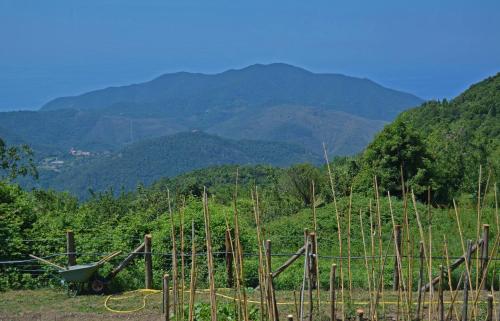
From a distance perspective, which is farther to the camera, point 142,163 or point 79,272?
point 142,163

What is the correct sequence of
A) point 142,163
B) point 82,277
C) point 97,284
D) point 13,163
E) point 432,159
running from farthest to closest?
point 142,163
point 13,163
point 432,159
point 97,284
point 82,277

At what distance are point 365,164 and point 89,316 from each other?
13122 millimetres

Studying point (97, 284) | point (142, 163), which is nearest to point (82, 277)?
point (97, 284)

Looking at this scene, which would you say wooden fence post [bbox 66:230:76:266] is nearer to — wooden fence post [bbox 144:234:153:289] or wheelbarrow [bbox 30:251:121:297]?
wheelbarrow [bbox 30:251:121:297]

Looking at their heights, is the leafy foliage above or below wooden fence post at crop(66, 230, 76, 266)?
above

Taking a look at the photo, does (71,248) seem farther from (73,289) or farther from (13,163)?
(13,163)

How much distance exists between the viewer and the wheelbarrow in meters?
9.88

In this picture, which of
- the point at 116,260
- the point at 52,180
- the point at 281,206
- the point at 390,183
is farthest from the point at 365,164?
the point at 52,180

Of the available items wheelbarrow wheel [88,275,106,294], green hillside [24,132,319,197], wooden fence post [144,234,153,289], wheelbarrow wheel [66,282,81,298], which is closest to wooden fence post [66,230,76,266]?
wheelbarrow wheel [66,282,81,298]

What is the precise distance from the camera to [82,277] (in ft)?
32.8

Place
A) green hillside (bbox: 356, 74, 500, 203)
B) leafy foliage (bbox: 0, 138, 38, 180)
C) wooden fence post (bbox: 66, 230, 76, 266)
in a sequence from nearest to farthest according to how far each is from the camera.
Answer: wooden fence post (bbox: 66, 230, 76, 266) < green hillside (bbox: 356, 74, 500, 203) < leafy foliage (bbox: 0, 138, 38, 180)

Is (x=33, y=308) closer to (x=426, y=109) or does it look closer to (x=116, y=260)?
(x=116, y=260)

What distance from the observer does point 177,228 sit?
12.1 meters

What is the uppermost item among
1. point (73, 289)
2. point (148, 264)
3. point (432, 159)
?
point (432, 159)
